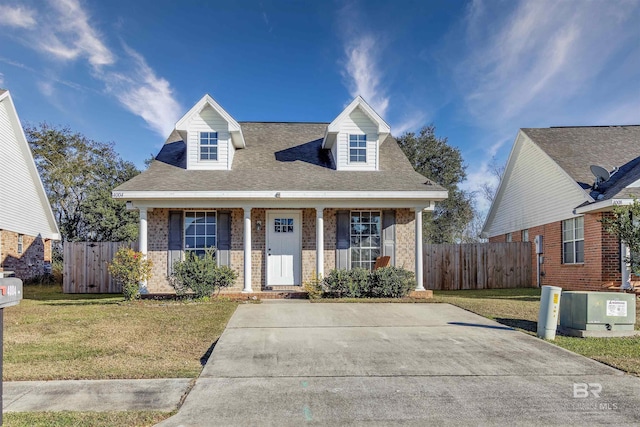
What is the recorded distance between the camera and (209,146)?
522 inches

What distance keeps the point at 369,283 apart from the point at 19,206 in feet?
48.6

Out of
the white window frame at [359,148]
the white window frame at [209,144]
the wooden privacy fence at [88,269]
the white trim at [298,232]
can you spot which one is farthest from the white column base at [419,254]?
the wooden privacy fence at [88,269]

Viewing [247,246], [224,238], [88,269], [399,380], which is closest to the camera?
[399,380]

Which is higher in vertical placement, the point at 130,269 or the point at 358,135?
the point at 358,135

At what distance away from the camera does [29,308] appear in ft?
34.1

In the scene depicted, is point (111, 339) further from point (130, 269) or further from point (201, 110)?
point (201, 110)

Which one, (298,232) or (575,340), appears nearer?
(575,340)

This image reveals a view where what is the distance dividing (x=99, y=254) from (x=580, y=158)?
17.2 metres

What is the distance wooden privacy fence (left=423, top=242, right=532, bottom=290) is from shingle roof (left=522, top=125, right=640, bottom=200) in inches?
148

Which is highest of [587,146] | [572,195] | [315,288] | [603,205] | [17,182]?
[587,146]

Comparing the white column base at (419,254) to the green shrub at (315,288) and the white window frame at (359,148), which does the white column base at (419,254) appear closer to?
the white window frame at (359,148)

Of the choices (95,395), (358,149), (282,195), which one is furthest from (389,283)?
(95,395)

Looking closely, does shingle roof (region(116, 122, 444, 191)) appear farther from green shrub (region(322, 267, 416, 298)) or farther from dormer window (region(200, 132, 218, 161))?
green shrub (region(322, 267, 416, 298))

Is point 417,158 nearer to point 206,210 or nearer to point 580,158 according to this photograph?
point 580,158
